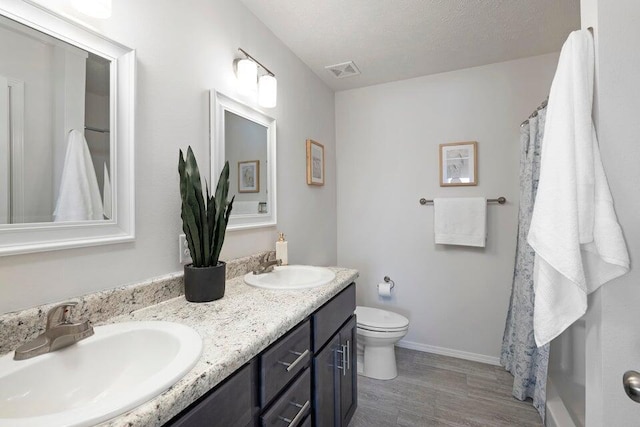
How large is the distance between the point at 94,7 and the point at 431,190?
2222mm

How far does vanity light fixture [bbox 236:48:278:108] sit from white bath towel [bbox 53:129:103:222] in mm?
819

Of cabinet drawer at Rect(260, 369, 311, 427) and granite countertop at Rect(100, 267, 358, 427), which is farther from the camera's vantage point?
cabinet drawer at Rect(260, 369, 311, 427)

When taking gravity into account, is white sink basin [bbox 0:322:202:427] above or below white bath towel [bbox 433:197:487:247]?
below

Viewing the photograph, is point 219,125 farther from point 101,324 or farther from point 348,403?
point 348,403

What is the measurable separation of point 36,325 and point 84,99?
2.15 feet

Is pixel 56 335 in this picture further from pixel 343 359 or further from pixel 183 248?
pixel 343 359

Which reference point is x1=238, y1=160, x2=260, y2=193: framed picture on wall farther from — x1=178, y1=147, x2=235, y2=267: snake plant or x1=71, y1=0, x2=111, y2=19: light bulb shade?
x1=71, y1=0, x2=111, y2=19: light bulb shade

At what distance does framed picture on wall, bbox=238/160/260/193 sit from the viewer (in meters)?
1.53

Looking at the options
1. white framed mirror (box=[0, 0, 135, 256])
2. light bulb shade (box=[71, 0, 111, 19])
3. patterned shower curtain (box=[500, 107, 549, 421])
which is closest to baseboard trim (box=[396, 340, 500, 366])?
patterned shower curtain (box=[500, 107, 549, 421])

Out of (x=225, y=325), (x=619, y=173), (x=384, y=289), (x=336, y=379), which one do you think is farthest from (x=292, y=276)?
(x=619, y=173)

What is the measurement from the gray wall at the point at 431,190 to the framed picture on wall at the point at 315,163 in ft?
1.21

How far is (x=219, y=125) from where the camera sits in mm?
1354

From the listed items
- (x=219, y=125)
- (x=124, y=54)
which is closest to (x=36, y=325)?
(x=124, y=54)

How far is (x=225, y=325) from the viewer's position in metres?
0.84
